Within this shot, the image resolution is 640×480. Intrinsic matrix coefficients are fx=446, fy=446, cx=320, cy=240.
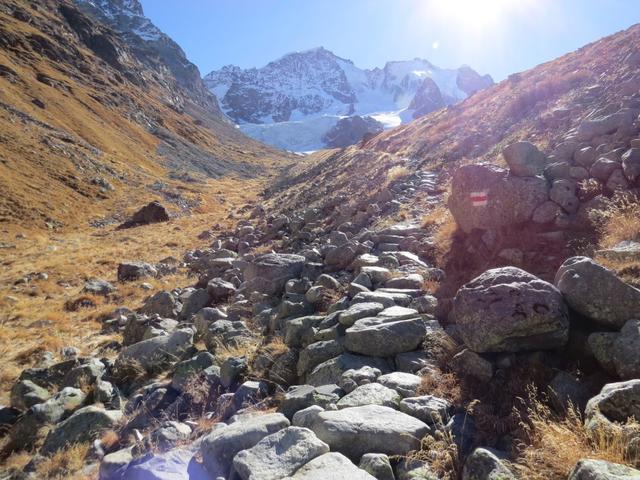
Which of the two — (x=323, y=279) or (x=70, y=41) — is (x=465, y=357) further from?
(x=70, y=41)

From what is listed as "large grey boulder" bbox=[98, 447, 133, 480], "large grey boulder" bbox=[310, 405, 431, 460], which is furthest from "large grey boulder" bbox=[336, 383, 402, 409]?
"large grey boulder" bbox=[98, 447, 133, 480]

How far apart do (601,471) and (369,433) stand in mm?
2279

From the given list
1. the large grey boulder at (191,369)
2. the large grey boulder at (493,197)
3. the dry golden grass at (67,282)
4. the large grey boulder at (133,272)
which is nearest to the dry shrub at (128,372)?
the large grey boulder at (191,369)

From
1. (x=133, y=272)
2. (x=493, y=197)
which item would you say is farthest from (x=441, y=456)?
(x=133, y=272)

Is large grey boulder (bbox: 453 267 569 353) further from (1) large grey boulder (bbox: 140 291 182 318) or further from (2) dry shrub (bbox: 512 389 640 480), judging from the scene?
(1) large grey boulder (bbox: 140 291 182 318)

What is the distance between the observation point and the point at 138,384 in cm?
941

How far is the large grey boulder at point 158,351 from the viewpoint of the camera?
32.0 ft

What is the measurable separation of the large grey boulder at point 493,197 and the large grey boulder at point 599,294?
372 cm

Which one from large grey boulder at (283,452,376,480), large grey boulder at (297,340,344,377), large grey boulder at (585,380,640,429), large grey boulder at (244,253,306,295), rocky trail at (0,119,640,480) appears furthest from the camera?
large grey boulder at (244,253,306,295)

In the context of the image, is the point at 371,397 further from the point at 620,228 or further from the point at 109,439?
the point at 620,228

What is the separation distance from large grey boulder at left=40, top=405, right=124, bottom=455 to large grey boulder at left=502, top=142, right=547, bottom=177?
9327mm

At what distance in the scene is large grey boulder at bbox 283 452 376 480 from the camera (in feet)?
13.7

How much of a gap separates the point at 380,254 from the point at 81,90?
87390 millimetres

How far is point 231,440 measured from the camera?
526 cm
